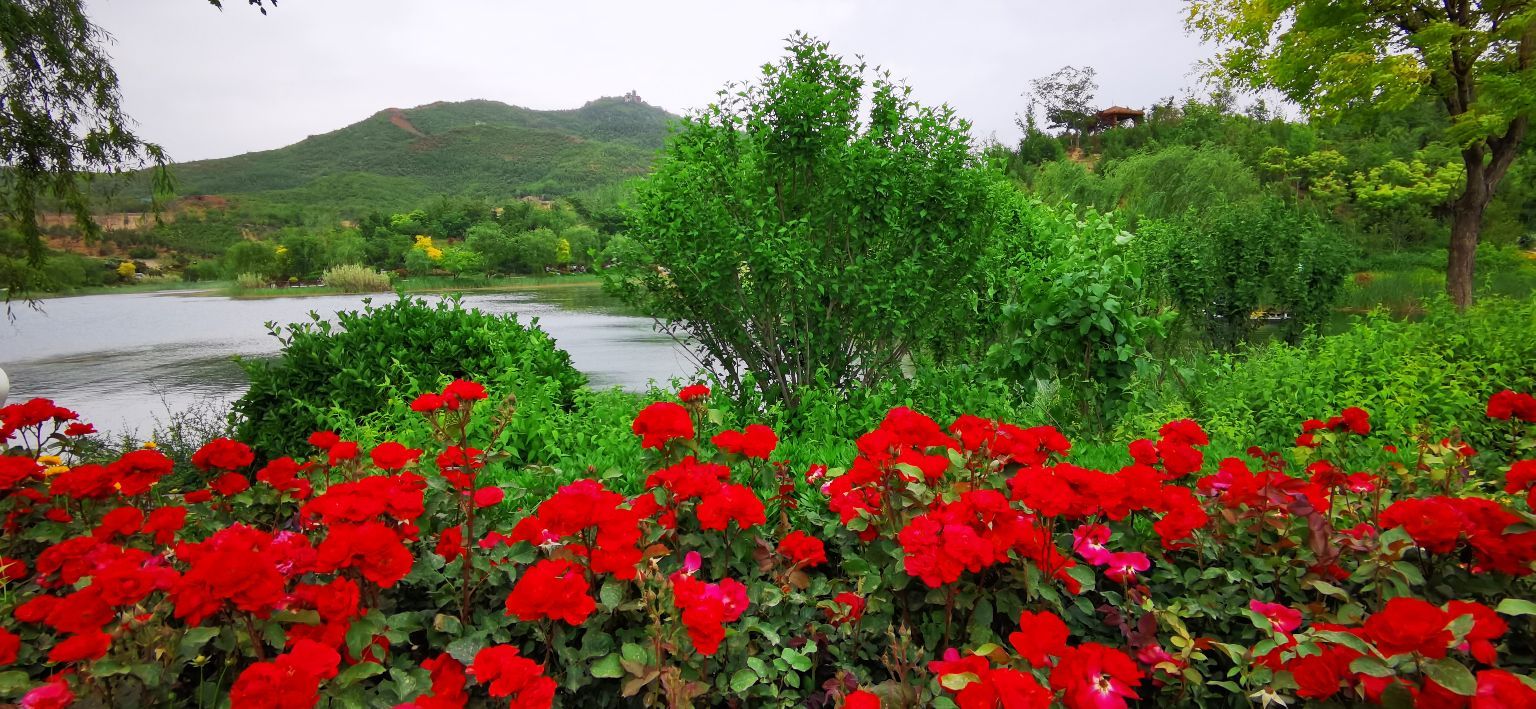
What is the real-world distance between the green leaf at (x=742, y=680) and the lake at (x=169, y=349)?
3.21 m

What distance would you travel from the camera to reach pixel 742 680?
1312 mm

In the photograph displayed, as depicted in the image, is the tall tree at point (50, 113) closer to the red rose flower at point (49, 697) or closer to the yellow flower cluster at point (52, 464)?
the yellow flower cluster at point (52, 464)

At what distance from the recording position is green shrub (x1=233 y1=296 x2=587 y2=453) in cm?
371

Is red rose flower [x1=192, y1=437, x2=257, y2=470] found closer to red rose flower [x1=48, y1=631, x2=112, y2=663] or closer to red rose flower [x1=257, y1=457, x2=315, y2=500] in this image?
red rose flower [x1=257, y1=457, x2=315, y2=500]

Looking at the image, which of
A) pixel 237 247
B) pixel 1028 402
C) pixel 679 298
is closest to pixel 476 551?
pixel 679 298

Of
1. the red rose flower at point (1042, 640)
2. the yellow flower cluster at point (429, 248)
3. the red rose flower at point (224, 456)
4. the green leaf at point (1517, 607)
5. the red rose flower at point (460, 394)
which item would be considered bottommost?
the red rose flower at point (1042, 640)

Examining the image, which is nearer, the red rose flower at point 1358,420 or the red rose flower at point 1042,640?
the red rose flower at point 1042,640

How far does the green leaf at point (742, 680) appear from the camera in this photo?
1.29m

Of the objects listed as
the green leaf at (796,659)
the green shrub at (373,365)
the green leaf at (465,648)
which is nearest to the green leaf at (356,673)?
the green leaf at (465,648)

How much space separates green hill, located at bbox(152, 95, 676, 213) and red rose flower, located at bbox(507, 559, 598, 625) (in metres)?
16.8

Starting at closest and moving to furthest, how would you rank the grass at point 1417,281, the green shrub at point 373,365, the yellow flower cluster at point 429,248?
the green shrub at point 373,365, the grass at point 1417,281, the yellow flower cluster at point 429,248

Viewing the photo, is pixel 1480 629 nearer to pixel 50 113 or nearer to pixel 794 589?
pixel 794 589

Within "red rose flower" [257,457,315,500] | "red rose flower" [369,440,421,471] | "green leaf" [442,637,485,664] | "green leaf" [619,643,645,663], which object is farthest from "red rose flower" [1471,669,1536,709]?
"red rose flower" [257,457,315,500]

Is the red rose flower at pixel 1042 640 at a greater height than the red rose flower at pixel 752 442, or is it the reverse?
the red rose flower at pixel 752 442
